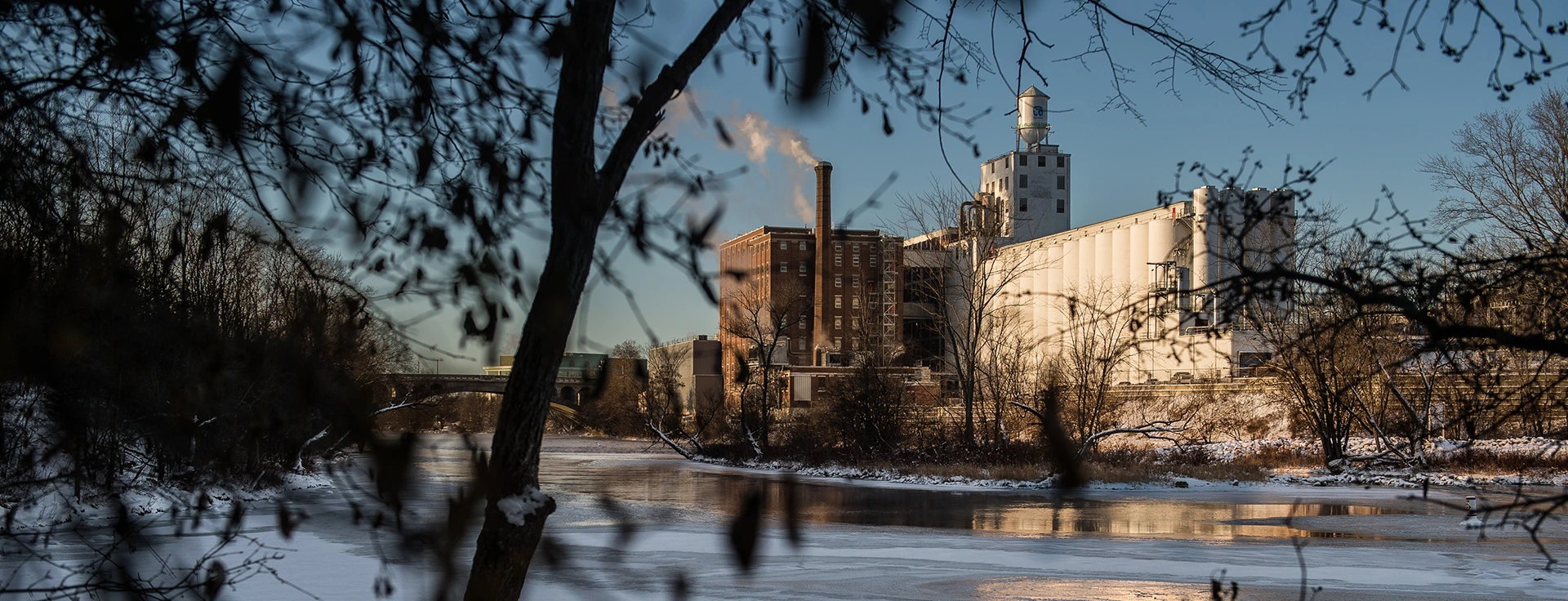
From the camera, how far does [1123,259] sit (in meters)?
70.7

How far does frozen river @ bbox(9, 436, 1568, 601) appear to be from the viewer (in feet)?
36.1

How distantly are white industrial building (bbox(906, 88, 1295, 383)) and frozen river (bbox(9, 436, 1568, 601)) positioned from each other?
133 centimetres

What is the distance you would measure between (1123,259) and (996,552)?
59182 mm

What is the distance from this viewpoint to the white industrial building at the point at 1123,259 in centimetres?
440

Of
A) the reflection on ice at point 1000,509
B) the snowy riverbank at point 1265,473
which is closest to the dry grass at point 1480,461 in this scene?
the snowy riverbank at point 1265,473

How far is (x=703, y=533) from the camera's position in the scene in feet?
55.1

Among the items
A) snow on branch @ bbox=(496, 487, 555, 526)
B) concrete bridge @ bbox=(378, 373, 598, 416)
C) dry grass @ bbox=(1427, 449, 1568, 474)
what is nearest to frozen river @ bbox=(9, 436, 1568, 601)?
snow on branch @ bbox=(496, 487, 555, 526)

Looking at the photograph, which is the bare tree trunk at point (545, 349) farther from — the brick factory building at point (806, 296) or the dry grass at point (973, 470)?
the dry grass at point (973, 470)

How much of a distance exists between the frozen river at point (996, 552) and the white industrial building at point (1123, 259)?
52.2 inches

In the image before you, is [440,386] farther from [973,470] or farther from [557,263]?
[973,470]

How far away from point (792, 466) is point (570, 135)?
35.3 metres

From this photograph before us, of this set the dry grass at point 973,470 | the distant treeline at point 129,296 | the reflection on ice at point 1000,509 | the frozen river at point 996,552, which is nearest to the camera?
the distant treeline at point 129,296

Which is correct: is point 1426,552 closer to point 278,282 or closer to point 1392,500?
point 1392,500

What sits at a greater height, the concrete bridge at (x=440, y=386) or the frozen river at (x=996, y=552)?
the concrete bridge at (x=440, y=386)
